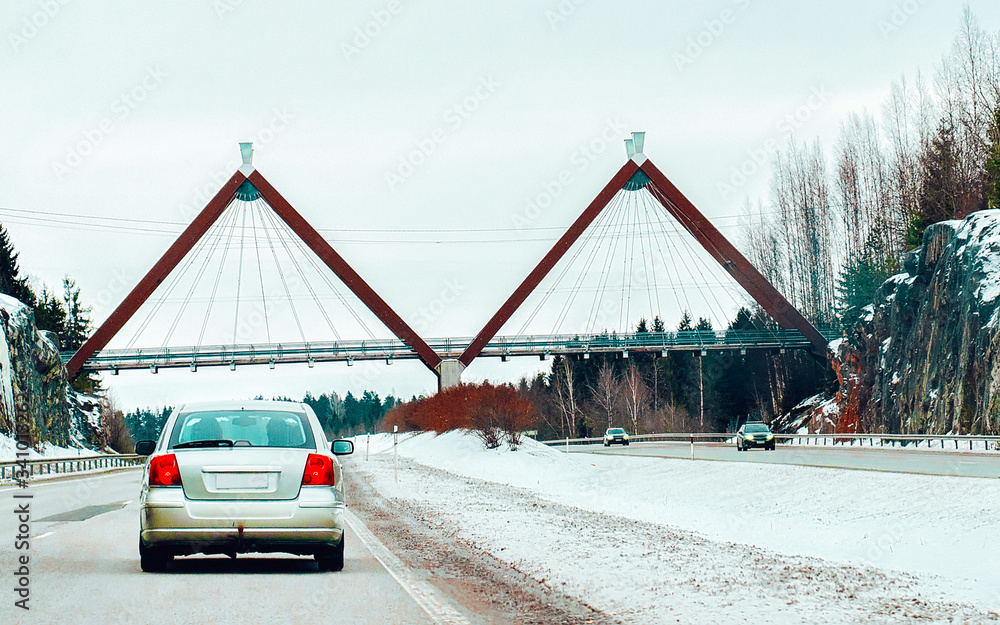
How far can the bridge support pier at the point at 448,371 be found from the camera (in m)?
70.8

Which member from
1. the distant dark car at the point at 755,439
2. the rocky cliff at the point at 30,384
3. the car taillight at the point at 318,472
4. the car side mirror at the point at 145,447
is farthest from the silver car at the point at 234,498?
the rocky cliff at the point at 30,384

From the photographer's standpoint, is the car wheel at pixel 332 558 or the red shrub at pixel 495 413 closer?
the car wheel at pixel 332 558

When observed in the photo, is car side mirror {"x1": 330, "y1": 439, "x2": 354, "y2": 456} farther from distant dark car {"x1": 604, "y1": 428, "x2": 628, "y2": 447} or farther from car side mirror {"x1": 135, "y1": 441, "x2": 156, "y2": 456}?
distant dark car {"x1": 604, "y1": 428, "x2": 628, "y2": 447}

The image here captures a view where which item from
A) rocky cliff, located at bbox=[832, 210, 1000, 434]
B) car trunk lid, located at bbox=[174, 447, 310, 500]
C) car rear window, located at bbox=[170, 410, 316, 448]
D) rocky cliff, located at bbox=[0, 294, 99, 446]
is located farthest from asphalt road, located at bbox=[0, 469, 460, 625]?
rocky cliff, located at bbox=[0, 294, 99, 446]

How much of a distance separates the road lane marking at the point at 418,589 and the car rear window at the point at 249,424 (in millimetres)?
1586

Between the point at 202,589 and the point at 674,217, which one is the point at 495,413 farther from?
the point at 202,589

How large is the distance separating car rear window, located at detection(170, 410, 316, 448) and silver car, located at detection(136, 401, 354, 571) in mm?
15

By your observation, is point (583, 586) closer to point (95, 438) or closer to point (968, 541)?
point (968, 541)

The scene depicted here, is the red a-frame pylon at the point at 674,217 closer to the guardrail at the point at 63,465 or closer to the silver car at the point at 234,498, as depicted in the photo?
the guardrail at the point at 63,465

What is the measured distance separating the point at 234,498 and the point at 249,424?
1.34 metres

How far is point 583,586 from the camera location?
10.5 meters

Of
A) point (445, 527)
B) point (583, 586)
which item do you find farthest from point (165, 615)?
point (445, 527)

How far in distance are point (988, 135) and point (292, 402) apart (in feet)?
189

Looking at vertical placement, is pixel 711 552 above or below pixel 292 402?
below
